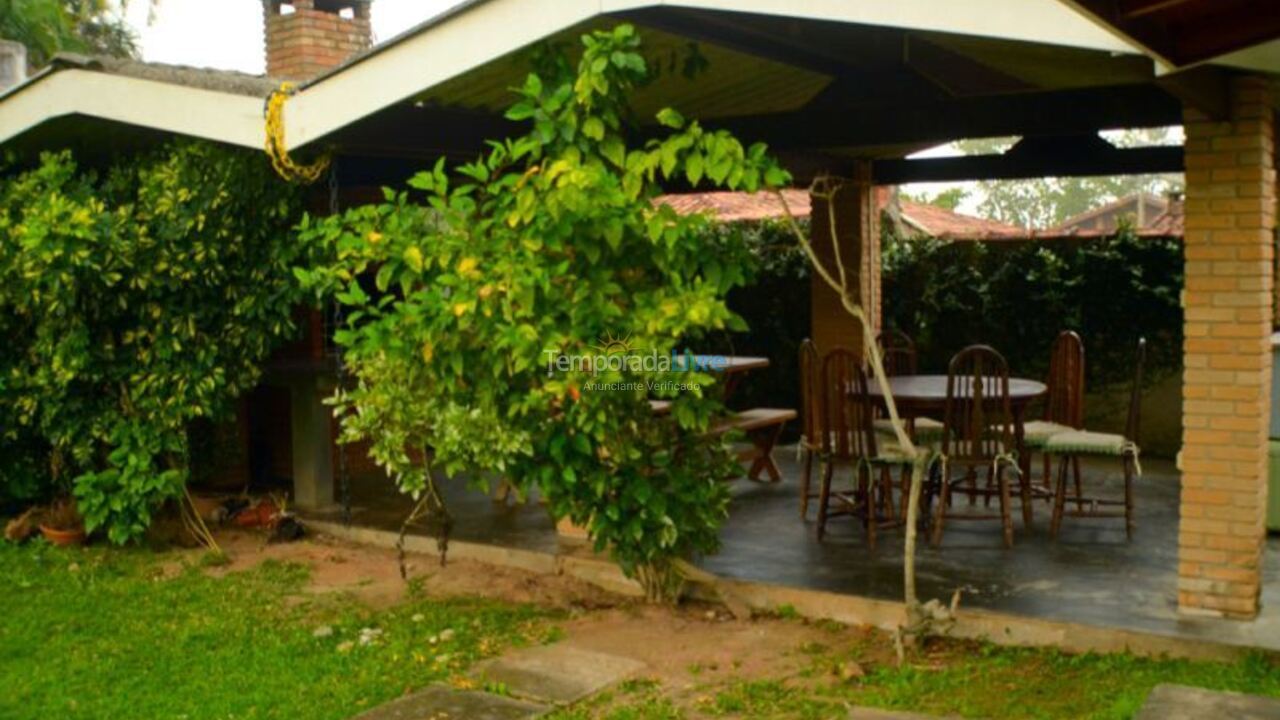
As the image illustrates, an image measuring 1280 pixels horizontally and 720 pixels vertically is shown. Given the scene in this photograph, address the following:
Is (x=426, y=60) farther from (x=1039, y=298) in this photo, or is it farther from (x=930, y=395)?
(x=1039, y=298)

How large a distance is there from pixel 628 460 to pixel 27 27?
19986 mm

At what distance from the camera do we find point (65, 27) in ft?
76.2

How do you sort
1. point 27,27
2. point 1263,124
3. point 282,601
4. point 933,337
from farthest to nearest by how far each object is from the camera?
point 27,27 → point 933,337 → point 282,601 → point 1263,124

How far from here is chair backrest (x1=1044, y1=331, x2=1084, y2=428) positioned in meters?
7.62

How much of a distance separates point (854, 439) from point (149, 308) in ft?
14.3

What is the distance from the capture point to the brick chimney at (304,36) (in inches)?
405

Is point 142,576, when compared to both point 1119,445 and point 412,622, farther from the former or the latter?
point 1119,445

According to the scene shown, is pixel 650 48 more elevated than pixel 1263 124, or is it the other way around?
pixel 650 48

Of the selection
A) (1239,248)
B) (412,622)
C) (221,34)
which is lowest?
(412,622)

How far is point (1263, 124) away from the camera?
5.42 metres

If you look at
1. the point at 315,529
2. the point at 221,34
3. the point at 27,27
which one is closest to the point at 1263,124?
the point at 315,529

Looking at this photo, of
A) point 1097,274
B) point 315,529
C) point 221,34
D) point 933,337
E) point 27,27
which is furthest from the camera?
point 221,34

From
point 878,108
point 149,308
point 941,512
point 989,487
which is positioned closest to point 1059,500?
point 989,487

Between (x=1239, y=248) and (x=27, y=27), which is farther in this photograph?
(x=27, y=27)
